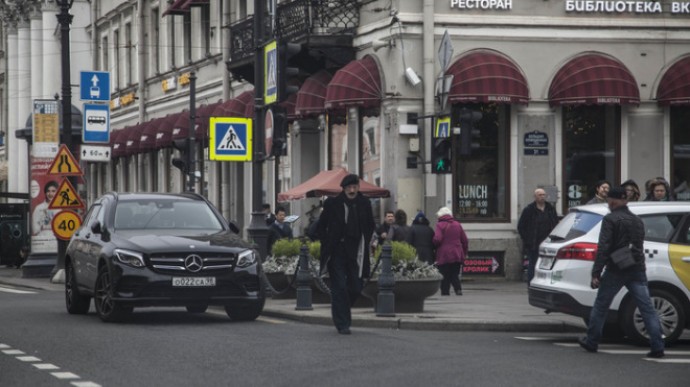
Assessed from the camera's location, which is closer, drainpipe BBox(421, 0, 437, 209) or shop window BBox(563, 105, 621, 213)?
drainpipe BBox(421, 0, 437, 209)

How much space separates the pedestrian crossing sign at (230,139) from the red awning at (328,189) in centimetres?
489

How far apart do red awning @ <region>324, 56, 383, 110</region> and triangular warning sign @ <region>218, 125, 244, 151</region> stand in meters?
6.35

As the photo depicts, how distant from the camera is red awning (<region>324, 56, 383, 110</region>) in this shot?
30.4 m

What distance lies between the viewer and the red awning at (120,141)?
163 ft

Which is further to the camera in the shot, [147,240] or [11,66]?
[11,66]

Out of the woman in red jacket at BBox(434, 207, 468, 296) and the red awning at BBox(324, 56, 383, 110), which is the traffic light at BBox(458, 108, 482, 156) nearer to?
the woman in red jacket at BBox(434, 207, 468, 296)

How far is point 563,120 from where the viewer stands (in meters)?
30.8

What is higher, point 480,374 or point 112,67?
point 112,67

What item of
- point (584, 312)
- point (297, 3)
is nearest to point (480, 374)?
point (584, 312)

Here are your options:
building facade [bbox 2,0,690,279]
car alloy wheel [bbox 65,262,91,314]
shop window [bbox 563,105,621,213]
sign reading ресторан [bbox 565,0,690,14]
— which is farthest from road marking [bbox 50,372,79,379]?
sign reading ресторан [bbox 565,0,690,14]

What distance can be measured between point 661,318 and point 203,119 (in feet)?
85.6

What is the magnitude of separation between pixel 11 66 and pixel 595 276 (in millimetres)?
60109

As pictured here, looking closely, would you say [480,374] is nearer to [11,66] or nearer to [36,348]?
[36,348]

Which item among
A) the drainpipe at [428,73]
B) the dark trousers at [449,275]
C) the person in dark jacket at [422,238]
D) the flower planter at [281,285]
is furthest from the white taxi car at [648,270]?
the drainpipe at [428,73]
